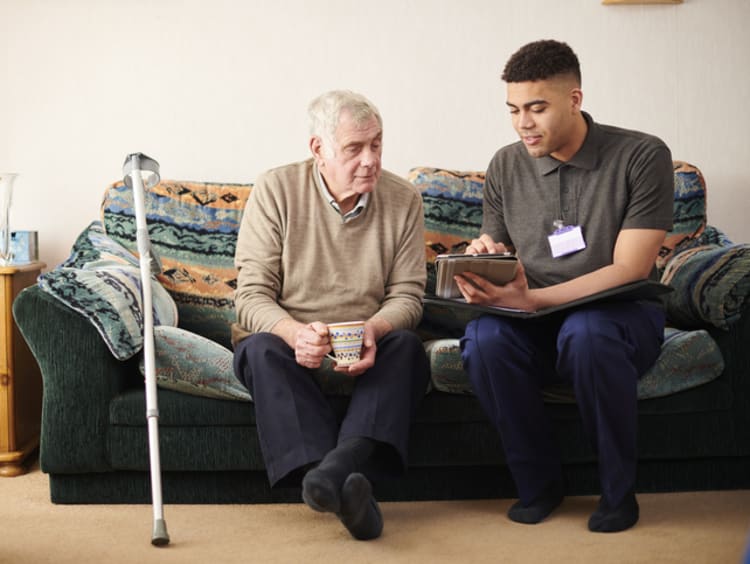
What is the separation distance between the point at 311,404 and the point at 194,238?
928mm

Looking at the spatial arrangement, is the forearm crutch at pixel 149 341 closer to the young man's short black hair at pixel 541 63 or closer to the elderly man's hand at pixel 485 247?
the elderly man's hand at pixel 485 247

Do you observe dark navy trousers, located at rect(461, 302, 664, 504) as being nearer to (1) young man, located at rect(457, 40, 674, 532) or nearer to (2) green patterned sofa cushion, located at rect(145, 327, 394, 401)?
(1) young man, located at rect(457, 40, 674, 532)

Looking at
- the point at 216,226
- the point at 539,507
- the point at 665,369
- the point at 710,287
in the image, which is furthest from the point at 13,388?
the point at 710,287

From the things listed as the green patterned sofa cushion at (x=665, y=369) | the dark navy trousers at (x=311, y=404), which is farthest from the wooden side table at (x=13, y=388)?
the green patterned sofa cushion at (x=665, y=369)

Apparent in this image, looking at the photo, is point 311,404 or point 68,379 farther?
point 68,379

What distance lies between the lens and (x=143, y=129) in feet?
10.2

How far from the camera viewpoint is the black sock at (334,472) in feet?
5.67

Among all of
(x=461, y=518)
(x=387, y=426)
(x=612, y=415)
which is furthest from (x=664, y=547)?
(x=387, y=426)

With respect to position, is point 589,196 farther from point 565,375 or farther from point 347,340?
point 347,340

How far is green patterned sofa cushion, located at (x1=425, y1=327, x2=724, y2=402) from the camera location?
2195 mm

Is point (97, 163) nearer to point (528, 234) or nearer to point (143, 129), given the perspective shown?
point (143, 129)

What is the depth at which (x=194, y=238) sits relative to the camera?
2.73 meters

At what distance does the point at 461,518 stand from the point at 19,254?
1706 mm

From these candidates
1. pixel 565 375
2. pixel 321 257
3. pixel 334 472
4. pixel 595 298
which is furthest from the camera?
pixel 321 257
